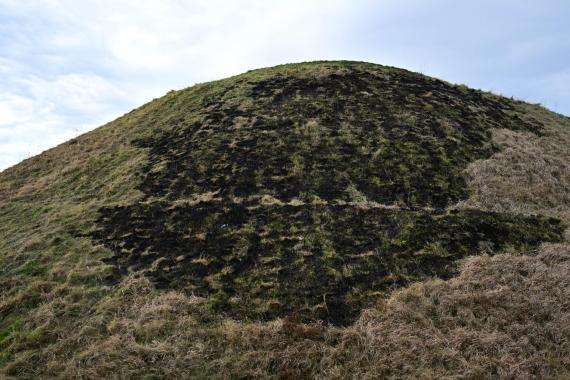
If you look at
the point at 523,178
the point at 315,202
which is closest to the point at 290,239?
the point at 315,202

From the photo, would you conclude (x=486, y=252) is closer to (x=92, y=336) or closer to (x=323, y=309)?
(x=323, y=309)

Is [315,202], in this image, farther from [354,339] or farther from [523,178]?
[523,178]

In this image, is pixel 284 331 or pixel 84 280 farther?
pixel 84 280

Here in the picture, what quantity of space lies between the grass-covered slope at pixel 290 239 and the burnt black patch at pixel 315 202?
84mm

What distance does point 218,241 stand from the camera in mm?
14297

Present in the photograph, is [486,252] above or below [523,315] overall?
above

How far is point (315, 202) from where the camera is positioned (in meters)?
16.1

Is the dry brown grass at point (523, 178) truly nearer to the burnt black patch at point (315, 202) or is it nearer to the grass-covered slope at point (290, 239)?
the grass-covered slope at point (290, 239)

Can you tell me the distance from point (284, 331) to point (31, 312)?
713 centimetres

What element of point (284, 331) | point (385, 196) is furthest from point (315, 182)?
point (284, 331)

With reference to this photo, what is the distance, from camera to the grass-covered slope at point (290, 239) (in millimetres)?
9844

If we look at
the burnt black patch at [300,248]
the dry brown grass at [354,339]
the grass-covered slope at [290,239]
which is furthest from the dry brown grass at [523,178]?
the dry brown grass at [354,339]

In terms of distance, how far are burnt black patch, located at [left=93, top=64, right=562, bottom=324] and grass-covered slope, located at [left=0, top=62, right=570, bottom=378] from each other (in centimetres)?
8

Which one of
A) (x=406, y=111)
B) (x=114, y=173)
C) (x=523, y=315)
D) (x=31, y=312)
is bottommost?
(x=523, y=315)
